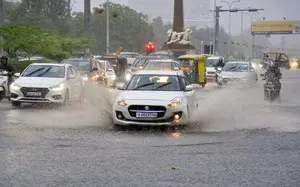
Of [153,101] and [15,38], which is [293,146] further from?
[15,38]

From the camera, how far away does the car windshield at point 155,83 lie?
1490cm

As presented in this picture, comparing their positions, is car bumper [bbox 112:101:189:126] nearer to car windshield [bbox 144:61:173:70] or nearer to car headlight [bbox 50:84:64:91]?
car headlight [bbox 50:84:64:91]

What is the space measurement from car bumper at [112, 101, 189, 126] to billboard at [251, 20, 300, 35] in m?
112

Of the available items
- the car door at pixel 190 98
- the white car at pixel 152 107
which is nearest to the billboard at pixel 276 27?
the car door at pixel 190 98

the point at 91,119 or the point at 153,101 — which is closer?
the point at 153,101

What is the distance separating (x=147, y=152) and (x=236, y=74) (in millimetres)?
23769

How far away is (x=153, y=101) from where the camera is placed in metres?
13.6

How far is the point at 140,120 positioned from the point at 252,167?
486 cm

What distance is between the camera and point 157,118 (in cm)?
1355

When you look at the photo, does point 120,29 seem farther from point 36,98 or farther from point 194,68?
point 36,98

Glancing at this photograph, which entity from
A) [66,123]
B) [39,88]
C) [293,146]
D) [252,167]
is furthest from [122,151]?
[39,88]

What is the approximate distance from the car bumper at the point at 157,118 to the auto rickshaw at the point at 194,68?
2172 centimetres

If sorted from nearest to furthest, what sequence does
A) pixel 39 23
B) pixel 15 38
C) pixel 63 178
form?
pixel 63 178, pixel 15 38, pixel 39 23

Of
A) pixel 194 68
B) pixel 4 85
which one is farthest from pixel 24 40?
pixel 4 85
